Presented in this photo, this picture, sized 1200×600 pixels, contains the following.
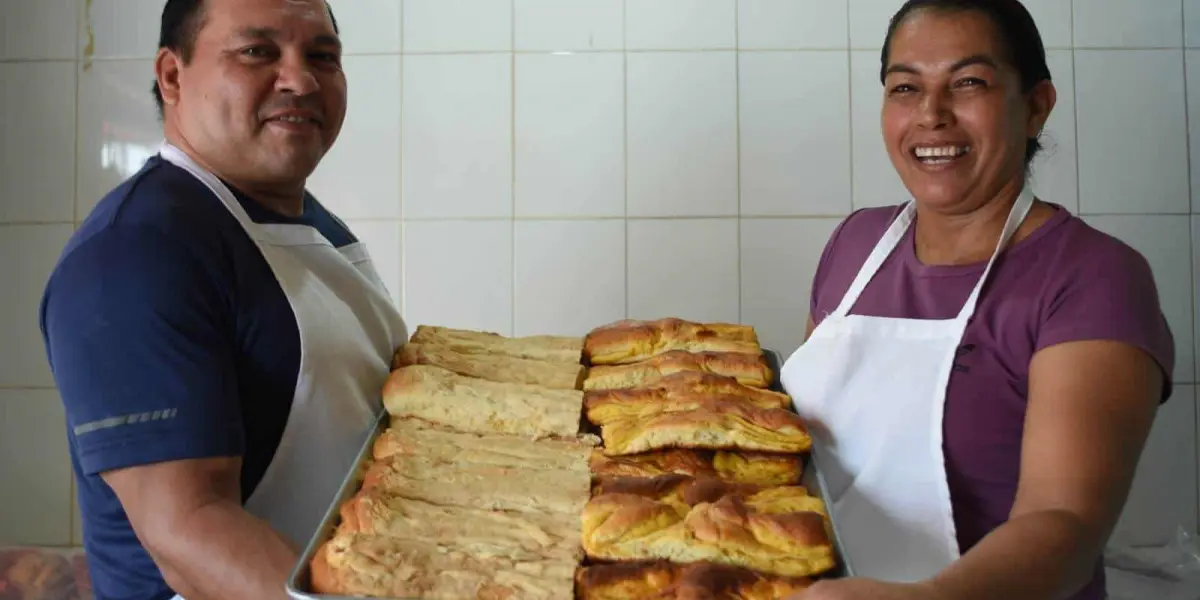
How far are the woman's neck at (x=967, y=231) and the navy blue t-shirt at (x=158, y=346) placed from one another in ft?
3.95

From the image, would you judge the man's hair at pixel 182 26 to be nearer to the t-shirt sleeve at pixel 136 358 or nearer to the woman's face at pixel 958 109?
the t-shirt sleeve at pixel 136 358

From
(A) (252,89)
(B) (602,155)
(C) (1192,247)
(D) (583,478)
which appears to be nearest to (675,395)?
(D) (583,478)

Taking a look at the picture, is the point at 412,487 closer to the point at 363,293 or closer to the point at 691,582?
the point at 691,582

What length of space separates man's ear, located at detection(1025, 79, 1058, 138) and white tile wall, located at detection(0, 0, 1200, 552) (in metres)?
1.09

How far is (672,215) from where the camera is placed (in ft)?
8.84

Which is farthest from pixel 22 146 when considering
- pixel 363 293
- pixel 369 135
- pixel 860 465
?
pixel 860 465

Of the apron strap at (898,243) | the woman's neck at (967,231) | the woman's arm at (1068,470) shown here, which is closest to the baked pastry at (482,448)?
the woman's arm at (1068,470)

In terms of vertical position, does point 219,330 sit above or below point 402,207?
below

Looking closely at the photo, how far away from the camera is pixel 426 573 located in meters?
0.96

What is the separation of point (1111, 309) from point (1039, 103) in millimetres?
473

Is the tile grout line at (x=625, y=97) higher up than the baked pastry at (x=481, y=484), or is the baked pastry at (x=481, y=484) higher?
the tile grout line at (x=625, y=97)

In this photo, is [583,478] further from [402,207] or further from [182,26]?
[402,207]

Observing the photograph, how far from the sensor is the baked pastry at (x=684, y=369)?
1.51m

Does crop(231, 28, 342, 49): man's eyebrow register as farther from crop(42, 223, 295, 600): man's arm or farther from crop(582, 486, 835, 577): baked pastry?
crop(582, 486, 835, 577): baked pastry
